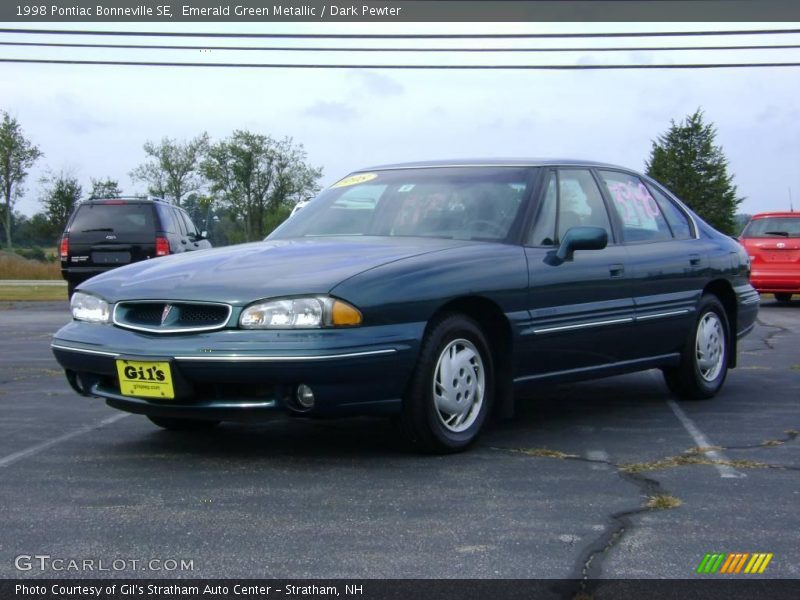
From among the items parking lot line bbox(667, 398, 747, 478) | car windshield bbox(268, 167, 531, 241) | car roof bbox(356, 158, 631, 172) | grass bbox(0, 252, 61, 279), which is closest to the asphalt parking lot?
parking lot line bbox(667, 398, 747, 478)

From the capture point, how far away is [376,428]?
6035mm

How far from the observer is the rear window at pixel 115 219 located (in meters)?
16.8

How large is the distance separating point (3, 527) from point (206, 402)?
3.68ft

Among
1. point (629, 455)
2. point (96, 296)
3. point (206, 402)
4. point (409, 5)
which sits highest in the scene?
point (409, 5)

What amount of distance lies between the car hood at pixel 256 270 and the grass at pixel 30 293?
54.3 ft

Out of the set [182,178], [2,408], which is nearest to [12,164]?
[182,178]

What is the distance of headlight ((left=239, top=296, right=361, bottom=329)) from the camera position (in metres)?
4.80

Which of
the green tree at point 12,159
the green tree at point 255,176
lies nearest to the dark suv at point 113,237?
the green tree at point 12,159

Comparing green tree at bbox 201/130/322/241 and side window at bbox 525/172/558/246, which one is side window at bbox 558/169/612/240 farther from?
green tree at bbox 201/130/322/241

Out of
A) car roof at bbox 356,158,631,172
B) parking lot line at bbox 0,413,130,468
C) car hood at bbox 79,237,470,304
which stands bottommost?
parking lot line at bbox 0,413,130,468

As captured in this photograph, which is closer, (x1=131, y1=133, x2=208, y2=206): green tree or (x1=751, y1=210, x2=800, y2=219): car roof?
(x1=751, y1=210, x2=800, y2=219): car roof

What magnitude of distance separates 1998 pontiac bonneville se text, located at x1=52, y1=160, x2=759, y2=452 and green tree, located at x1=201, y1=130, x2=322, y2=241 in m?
59.9

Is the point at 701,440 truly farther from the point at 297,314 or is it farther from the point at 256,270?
the point at 256,270
